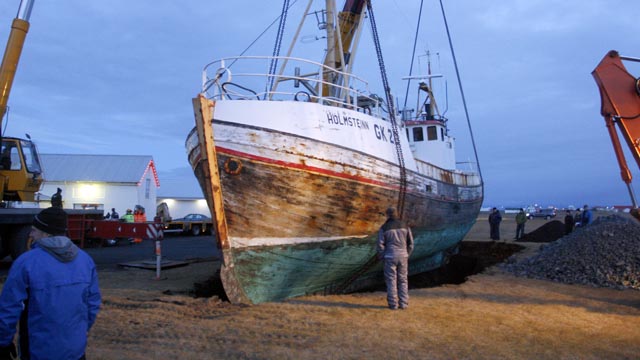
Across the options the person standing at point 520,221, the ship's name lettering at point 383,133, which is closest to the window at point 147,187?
the person standing at point 520,221

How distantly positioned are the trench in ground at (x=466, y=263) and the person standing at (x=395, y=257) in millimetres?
3339

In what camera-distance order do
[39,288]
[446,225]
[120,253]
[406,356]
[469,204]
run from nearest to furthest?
[39,288] < [406,356] < [446,225] < [469,204] < [120,253]

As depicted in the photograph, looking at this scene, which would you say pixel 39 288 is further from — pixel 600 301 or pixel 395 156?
pixel 600 301

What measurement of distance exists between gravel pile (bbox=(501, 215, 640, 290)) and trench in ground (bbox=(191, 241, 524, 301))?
205 cm

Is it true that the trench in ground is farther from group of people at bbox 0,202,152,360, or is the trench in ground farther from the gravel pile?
group of people at bbox 0,202,152,360

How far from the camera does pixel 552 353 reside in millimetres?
4707

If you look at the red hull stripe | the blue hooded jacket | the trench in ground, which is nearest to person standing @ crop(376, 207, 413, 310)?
the red hull stripe

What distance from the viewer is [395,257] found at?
6.57 meters

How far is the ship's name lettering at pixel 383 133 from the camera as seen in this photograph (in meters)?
8.88

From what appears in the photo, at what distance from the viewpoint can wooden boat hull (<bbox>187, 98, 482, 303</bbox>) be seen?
271 inches

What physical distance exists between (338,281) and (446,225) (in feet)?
15.1

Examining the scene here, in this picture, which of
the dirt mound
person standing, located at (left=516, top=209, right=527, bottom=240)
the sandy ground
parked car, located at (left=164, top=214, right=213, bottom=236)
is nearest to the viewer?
the sandy ground

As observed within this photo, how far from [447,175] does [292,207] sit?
6528mm

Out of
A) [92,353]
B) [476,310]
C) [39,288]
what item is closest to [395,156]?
[476,310]
